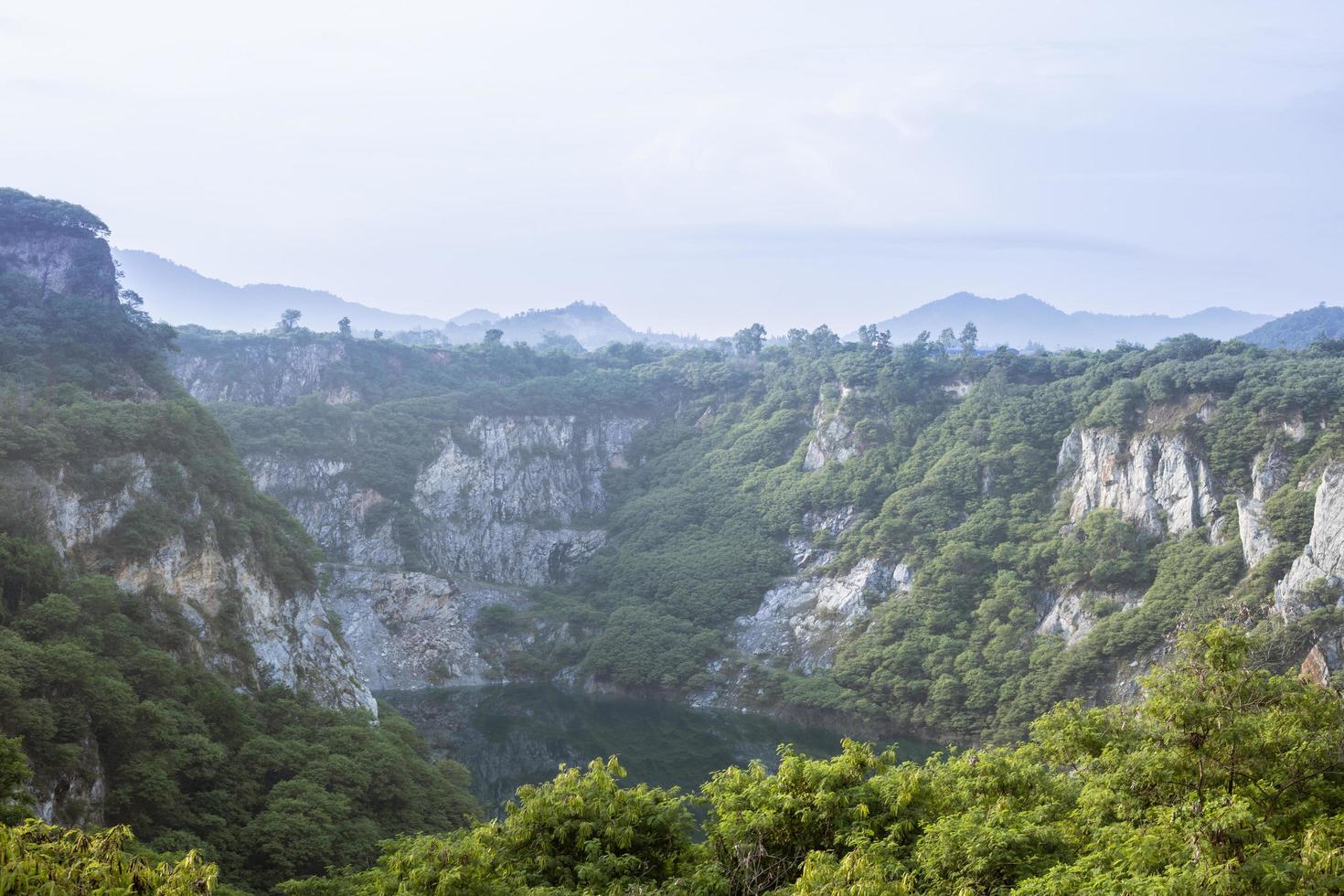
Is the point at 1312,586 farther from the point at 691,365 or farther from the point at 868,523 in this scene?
the point at 691,365

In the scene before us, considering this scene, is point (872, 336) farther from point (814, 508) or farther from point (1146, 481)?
point (1146, 481)

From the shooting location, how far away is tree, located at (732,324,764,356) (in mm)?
109000

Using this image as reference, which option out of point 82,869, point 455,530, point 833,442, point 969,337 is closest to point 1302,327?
point 969,337

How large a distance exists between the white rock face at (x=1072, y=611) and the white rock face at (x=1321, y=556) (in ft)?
26.7

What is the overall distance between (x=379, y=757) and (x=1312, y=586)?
37.3 metres

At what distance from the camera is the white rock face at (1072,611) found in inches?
1969

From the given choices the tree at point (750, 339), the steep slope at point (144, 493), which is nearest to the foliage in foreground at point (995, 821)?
the steep slope at point (144, 493)

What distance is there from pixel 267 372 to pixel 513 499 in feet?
79.1

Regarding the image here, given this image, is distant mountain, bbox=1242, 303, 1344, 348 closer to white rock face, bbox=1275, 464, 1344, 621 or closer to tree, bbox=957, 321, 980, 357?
tree, bbox=957, 321, 980, 357

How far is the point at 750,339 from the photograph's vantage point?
10981 cm

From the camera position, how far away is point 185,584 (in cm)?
3450

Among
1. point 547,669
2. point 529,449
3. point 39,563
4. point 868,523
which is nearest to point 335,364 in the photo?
point 529,449

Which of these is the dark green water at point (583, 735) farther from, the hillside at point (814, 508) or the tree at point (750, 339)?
the tree at point (750, 339)

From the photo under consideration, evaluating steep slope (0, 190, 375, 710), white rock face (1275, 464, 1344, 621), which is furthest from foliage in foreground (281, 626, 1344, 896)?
white rock face (1275, 464, 1344, 621)
